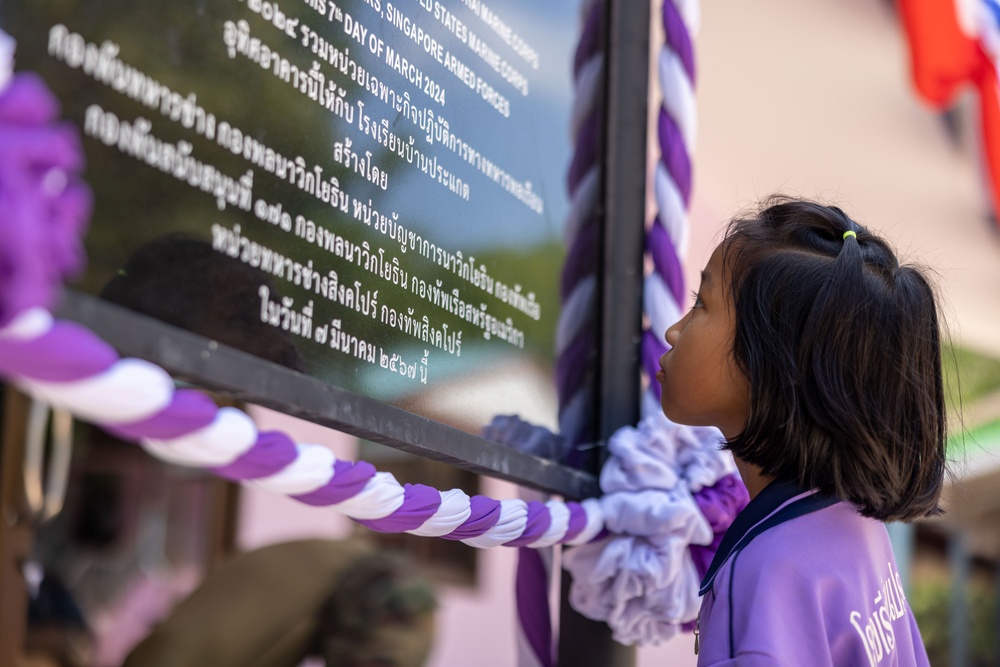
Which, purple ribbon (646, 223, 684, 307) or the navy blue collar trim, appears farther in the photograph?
purple ribbon (646, 223, 684, 307)

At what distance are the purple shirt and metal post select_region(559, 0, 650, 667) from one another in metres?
0.26

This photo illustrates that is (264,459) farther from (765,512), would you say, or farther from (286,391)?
(765,512)

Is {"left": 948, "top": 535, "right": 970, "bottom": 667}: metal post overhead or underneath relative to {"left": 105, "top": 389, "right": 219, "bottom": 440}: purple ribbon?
overhead

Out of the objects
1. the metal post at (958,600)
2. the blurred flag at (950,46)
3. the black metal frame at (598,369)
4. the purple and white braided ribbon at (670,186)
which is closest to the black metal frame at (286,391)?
the black metal frame at (598,369)

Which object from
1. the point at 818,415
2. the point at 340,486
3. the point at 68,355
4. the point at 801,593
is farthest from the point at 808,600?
the point at 68,355

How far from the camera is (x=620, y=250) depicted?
52.6 inches

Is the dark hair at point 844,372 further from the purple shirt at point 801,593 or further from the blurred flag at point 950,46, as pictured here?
the blurred flag at point 950,46

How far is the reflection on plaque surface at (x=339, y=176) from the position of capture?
2.29 ft

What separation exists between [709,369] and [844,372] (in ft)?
→ 0.39

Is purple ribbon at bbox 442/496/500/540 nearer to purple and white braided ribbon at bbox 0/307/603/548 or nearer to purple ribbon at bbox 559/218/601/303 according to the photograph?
purple and white braided ribbon at bbox 0/307/603/548

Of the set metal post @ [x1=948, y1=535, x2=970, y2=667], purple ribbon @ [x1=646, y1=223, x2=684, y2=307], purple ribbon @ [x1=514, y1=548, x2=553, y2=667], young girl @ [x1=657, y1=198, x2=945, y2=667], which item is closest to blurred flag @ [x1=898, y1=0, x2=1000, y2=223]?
purple ribbon @ [x1=646, y1=223, x2=684, y2=307]

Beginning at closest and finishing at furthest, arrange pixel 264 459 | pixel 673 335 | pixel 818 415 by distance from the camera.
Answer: pixel 264 459 < pixel 818 415 < pixel 673 335

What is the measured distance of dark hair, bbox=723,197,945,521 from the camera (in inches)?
39.3

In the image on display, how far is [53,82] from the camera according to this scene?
65 centimetres
